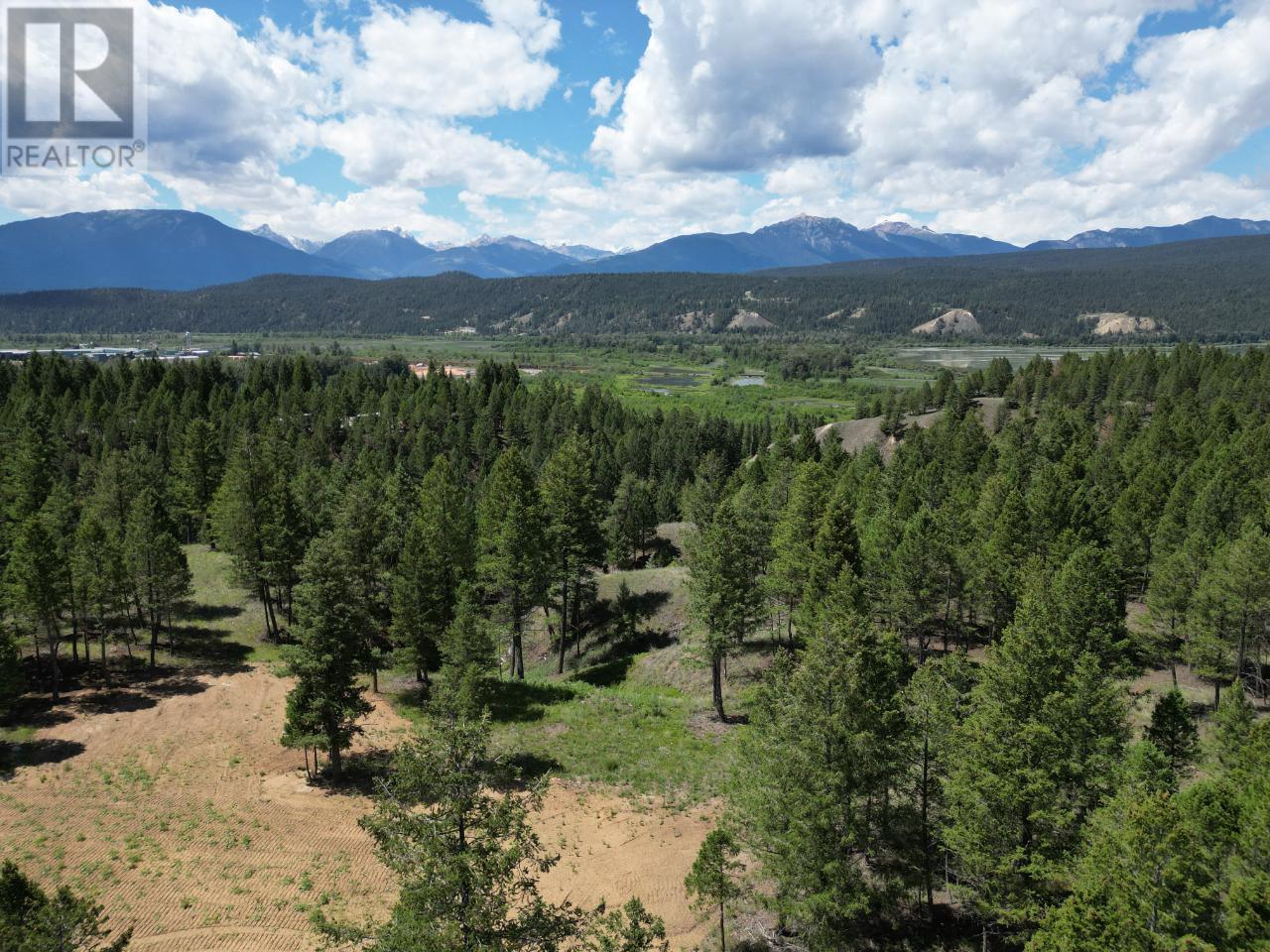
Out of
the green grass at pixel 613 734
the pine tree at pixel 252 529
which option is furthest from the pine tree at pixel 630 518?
the pine tree at pixel 252 529

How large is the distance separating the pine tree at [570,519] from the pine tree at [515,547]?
3.55 feet

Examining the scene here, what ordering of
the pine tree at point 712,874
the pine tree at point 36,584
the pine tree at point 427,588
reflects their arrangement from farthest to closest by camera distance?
the pine tree at point 427,588 → the pine tree at point 36,584 → the pine tree at point 712,874

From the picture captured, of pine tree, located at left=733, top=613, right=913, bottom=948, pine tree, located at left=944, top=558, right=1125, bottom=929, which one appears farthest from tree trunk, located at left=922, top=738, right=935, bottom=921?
pine tree, located at left=733, top=613, right=913, bottom=948

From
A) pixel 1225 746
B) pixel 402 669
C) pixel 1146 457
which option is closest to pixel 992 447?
pixel 1146 457

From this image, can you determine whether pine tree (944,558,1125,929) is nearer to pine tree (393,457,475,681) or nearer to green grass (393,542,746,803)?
green grass (393,542,746,803)

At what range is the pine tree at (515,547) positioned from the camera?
44375 millimetres

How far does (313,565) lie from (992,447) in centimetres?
7837

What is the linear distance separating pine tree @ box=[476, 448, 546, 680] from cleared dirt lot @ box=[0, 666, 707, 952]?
10.8m

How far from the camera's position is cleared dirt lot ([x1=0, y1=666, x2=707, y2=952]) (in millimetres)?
23703

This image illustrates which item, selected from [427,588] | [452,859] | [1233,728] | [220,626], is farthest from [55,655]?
[1233,728]

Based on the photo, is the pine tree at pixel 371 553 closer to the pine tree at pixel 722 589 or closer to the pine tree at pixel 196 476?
the pine tree at pixel 722 589

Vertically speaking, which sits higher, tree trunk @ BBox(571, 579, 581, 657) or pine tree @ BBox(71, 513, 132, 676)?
pine tree @ BBox(71, 513, 132, 676)

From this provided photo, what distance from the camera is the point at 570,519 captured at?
4656 cm

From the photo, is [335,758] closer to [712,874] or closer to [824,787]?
[712,874]
